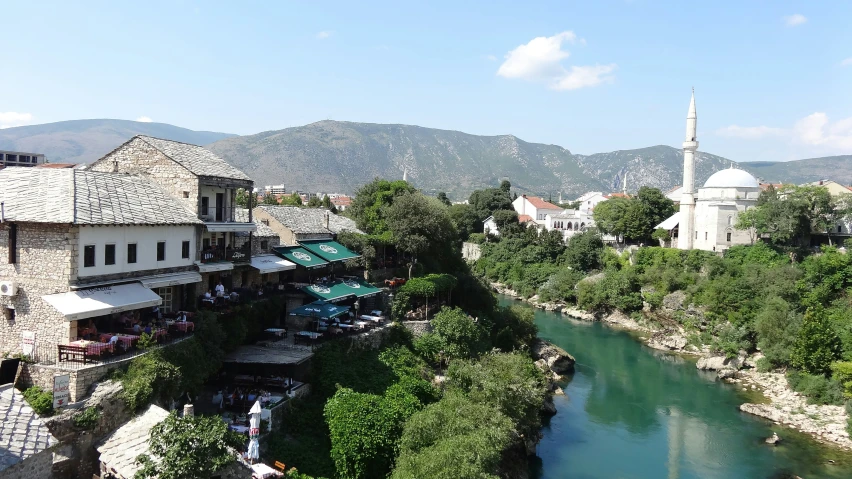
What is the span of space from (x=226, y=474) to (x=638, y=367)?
35223mm

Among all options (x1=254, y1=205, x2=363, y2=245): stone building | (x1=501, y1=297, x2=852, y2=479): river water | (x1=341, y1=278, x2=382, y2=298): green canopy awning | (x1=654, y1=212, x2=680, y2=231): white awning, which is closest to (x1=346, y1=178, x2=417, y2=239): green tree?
(x1=254, y1=205, x2=363, y2=245): stone building

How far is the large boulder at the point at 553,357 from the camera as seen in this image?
39.8m

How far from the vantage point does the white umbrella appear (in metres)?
16.7

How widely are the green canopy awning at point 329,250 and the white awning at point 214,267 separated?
7139 mm

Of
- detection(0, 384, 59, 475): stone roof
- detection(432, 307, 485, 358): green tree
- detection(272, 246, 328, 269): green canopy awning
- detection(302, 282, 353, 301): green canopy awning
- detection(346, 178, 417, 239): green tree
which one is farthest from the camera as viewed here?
detection(346, 178, 417, 239): green tree

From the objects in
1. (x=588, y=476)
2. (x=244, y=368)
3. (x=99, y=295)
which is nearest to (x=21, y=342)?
(x=99, y=295)

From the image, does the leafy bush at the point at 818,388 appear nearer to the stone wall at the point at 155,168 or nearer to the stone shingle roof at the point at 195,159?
the stone shingle roof at the point at 195,159

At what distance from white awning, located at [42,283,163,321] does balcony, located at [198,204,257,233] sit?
4.92m

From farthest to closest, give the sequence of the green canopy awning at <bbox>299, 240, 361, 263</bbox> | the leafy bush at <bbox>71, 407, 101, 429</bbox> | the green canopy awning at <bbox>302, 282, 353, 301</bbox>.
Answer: the green canopy awning at <bbox>299, 240, 361, 263</bbox>
the green canopy awning at <bbox>302, 282, 353, 301</bbox>
the leafy bush at <bbox>71, 407, 101, 429</bbox>

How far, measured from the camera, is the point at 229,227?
25438 mm

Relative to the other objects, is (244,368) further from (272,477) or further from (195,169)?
(195,169)

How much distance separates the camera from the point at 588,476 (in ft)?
83.2

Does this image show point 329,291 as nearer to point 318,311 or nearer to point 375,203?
point 318,311

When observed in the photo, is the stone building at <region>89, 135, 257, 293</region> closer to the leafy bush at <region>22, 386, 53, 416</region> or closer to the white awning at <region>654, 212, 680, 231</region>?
the leafy bush at <region>22, 386, 53, 416</region>
